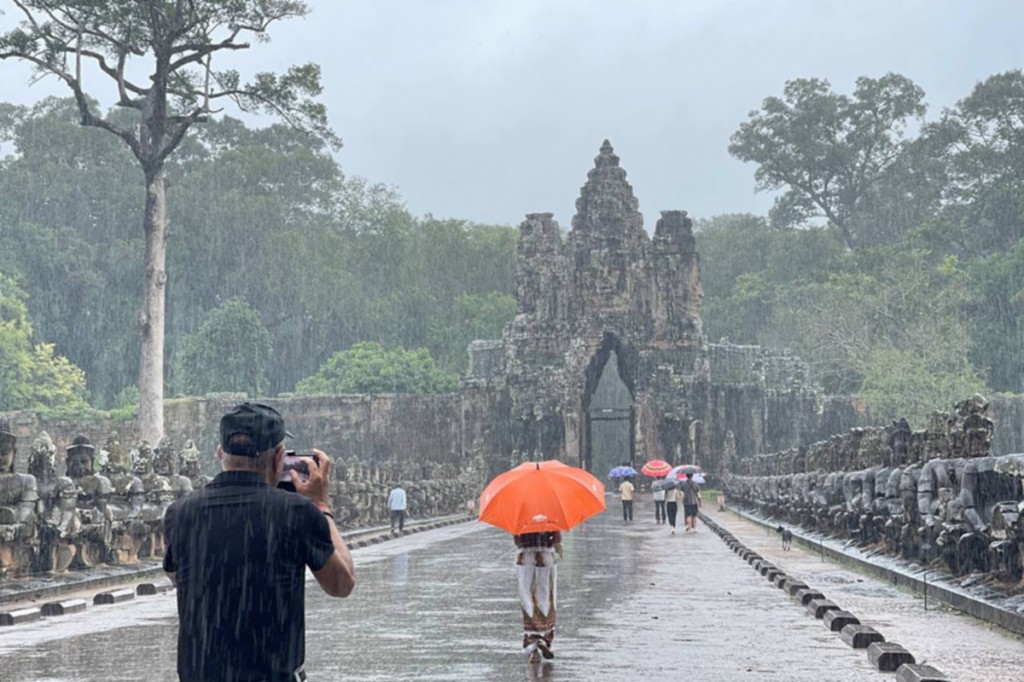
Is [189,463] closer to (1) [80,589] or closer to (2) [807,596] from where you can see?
(1) [80,589]

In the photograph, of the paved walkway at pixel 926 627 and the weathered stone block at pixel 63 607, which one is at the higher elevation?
the weathered stone block at pixel 63 607

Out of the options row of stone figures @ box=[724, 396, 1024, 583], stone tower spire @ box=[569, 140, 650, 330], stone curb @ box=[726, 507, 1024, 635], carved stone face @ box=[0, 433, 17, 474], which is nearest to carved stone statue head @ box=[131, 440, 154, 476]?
carved stone face @ box=[0, 433, 17, 474]

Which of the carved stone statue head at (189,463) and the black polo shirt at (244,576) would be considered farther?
the carved stone statue head at (189,463)

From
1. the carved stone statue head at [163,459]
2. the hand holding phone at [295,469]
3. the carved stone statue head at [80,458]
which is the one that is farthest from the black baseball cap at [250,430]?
the carved stone statue head at [163,459]

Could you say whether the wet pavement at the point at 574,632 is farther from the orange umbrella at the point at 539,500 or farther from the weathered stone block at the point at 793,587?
the orange umbrella at the point at 539,500

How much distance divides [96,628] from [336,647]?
9.74 ft

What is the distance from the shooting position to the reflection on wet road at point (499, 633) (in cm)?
1149

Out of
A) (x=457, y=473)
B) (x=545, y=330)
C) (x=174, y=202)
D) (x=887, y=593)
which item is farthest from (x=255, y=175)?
(x=887, y=593)

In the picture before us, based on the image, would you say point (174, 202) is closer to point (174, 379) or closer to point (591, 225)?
point (174, 379)

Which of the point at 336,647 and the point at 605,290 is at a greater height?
the point at 605,290

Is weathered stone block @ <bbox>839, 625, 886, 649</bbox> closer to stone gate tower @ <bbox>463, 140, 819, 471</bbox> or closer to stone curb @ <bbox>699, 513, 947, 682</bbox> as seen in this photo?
stone curb @ <bbox>699, 513, 947, 682</bbox>

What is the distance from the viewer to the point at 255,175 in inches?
3337

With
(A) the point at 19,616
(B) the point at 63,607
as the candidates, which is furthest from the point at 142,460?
(A) the point at 19,616

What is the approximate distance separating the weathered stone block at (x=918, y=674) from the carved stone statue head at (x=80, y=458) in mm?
13738
